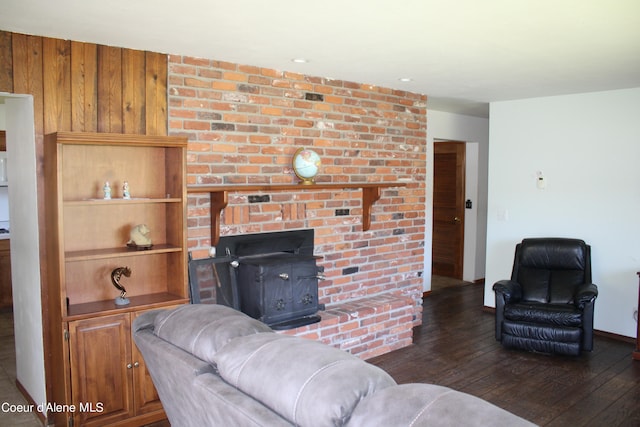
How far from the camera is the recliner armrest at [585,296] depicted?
13.8 ft

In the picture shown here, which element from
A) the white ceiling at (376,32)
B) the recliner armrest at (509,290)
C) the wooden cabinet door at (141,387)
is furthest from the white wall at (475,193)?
the wooden cabinet door at (141,387)

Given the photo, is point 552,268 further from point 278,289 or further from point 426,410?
point 426,410

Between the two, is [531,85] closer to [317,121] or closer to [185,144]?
[317,121]

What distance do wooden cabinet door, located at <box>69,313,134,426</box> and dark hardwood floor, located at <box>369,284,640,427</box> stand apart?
1.93 metres

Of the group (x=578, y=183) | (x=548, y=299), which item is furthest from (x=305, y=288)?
(x=578, y=183)

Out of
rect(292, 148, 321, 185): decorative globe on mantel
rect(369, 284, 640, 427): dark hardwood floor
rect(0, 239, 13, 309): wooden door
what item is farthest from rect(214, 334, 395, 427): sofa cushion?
rect(0, 239, 13, 309): wooden door

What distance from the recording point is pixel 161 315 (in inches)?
76.4

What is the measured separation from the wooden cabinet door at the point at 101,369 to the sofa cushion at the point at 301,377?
1705 mm

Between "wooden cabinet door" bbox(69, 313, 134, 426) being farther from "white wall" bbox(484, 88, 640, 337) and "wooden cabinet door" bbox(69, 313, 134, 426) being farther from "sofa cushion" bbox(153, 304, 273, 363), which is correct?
"white wall" bbox(484, 88, 640, 337)

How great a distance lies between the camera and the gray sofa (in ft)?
3.55

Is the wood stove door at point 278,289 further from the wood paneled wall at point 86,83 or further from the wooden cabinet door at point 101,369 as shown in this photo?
the wood paneled wall at point 86,83

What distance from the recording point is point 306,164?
158 inches

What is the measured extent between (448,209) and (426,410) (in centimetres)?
662

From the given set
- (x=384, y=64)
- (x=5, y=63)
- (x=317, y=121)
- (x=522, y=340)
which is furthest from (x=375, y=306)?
(x=5, y=63)
